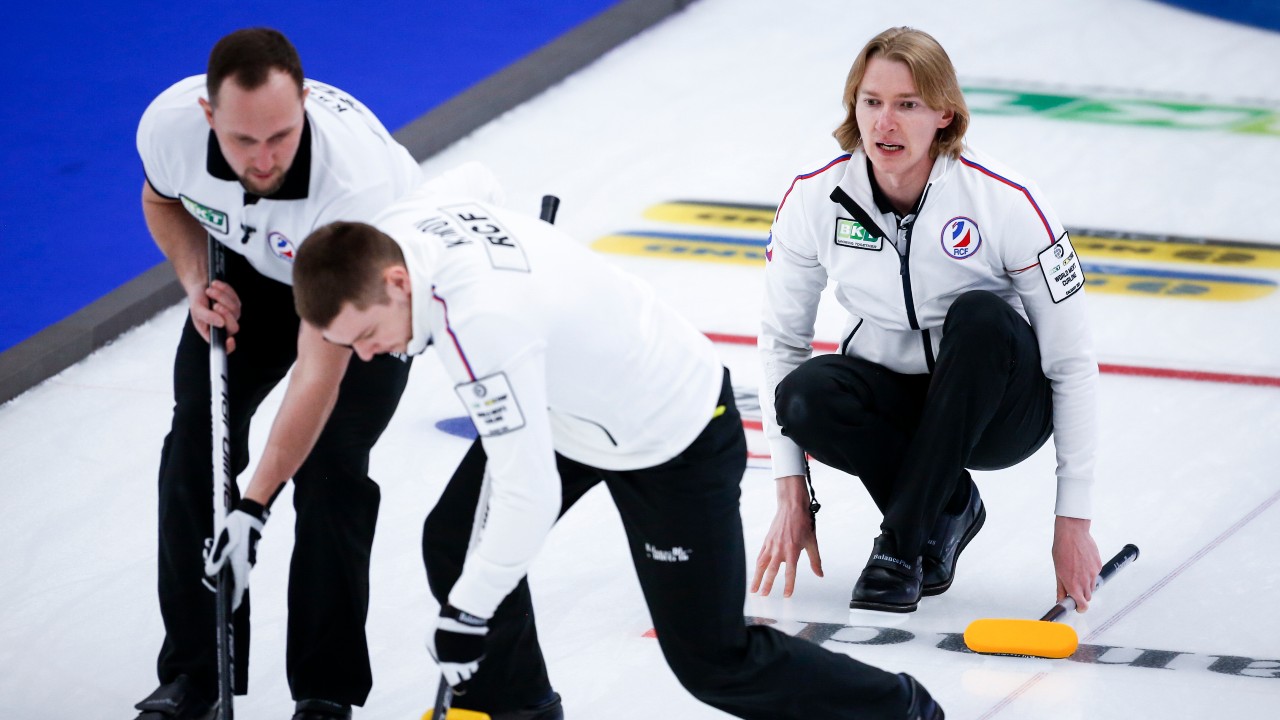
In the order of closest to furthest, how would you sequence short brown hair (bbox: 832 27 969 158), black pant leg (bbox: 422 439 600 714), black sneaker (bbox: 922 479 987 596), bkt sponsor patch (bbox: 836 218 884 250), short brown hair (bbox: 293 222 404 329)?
short brown hair (bbox: 293 222 404 329) < black pant leg (bbox: 422 439 600 714) < short brown hair (bbox: 832 27 969 158) < bkt sponsor patch (bbox: 836 218 884 250) < black sneaker (bbox: 922 479 987 596)

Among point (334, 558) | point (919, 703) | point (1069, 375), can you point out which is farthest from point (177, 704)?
point (1069, 375)

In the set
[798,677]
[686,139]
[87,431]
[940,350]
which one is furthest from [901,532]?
[686,139]

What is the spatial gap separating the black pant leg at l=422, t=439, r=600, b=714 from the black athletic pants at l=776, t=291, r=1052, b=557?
1.72ft

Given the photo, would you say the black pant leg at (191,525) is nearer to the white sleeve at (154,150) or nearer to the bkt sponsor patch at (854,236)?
the white sleeve at (154,150)

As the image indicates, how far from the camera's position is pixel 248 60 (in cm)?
222

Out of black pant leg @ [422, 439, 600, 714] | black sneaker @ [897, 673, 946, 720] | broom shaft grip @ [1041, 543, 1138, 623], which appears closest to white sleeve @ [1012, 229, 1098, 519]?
broom shaft grip @ [1041, 543, 1138, 623]

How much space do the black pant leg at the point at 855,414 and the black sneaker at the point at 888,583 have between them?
0.31 feet

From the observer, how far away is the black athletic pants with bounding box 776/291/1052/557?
2572 mm

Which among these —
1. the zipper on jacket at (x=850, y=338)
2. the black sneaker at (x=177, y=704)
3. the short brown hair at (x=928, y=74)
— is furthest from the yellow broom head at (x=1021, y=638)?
the black sneaker at (x=177, y=704)

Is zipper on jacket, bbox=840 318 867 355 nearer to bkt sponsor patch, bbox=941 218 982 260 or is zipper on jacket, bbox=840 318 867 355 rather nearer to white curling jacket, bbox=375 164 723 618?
bkt sponsor patch, bbox=941 218 982 260

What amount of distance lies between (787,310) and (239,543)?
1031mm

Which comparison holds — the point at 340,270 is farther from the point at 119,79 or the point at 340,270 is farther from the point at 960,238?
the point at 119,79

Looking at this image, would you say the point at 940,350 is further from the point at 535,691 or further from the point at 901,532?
the point at 535,691

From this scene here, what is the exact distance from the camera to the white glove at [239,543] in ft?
7.55
